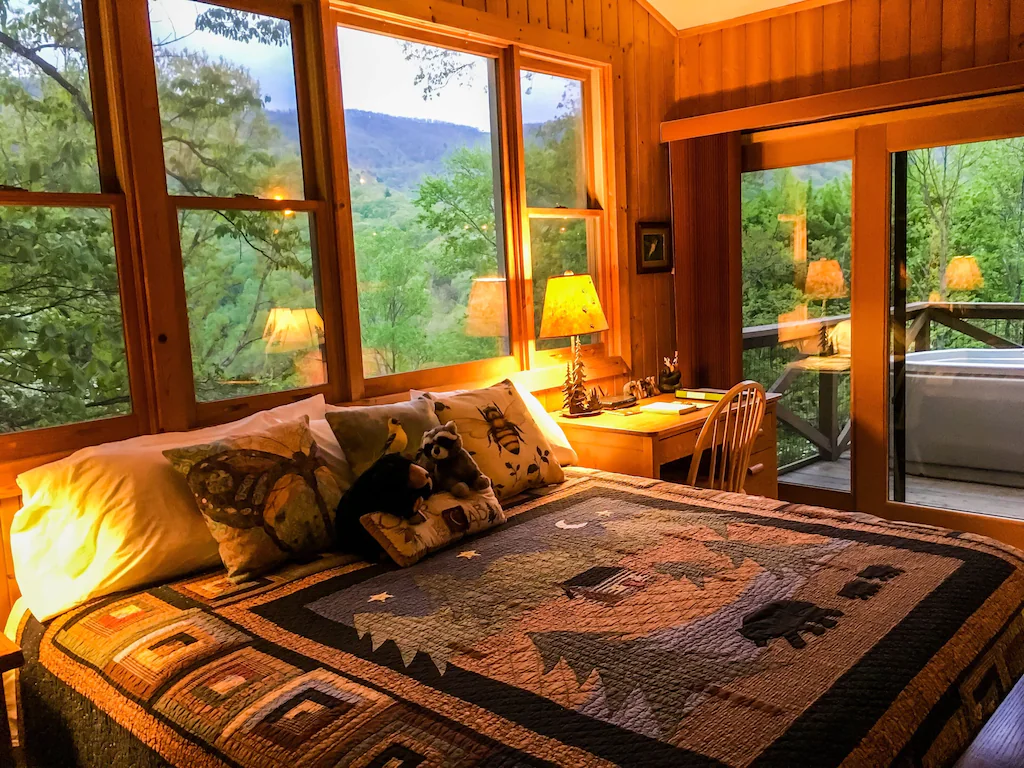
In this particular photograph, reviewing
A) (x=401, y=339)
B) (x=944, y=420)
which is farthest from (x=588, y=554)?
(x=944, y=420)

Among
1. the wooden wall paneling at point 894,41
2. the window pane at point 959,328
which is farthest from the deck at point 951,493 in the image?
the wooden wall paneling at point 894,41

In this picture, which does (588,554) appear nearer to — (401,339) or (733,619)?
(733,619)

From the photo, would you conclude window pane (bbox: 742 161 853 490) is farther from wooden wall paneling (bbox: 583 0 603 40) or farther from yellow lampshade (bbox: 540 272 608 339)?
yellow lampshade (bbox: 540 272 608 339)

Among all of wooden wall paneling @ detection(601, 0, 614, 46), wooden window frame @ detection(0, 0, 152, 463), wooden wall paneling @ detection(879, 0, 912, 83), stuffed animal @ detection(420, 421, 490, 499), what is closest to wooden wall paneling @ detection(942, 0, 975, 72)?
wooden wall paneling @ detection(879, 0, 912, 83)

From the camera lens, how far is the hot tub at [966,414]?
11.8ft

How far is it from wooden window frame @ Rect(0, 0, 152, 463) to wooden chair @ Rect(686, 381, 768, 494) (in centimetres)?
193

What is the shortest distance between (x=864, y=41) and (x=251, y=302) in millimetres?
2900

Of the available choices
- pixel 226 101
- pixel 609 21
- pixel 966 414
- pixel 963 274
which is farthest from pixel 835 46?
pixel 226 101

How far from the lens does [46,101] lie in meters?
2.21

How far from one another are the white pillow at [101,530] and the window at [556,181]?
6.37 feet

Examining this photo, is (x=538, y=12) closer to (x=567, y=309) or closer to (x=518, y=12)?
(x=518, y=12)

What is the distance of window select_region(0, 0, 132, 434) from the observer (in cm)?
216

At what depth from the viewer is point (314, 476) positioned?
218 cm

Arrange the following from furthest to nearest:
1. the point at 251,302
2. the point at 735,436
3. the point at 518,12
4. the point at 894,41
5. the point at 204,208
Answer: the point at 894,41 → the point at 518,12 → the point at 735,436 → the point at 251,302 → the point at 204,208
